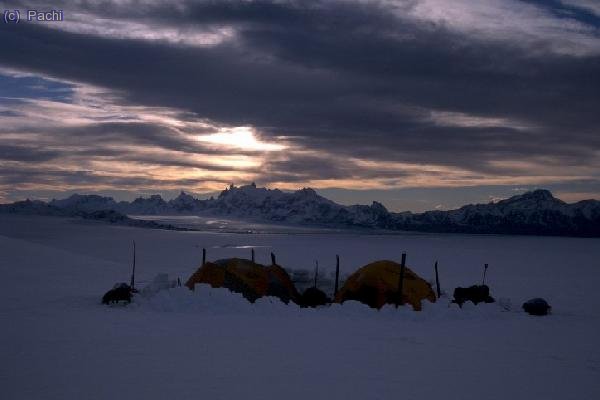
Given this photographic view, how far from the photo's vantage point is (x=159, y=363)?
1110cm

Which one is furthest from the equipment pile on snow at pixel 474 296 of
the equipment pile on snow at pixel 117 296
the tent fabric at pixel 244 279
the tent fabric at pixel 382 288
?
the equipment pile on snow at pixel 117 296

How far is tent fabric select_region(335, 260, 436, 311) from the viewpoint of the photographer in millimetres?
20578

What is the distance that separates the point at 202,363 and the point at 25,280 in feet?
55.5

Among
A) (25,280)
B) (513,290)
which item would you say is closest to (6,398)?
(25,280)

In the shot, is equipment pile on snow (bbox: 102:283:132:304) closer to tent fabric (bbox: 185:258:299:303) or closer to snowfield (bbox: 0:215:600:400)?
snowfield (bbox: 0:215:600:400)

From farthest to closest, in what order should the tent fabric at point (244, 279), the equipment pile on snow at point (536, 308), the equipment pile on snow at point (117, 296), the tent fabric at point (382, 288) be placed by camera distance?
the tent fabric at point (244, 279) → the tent fabric at point (382, 288) → the equipment pile on snow at point (536, 308) → the equipment pile on snow at point (117, 296)

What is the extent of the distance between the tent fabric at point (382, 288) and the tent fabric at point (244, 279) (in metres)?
2.38

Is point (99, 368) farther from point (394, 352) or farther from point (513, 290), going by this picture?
point (513, 290)

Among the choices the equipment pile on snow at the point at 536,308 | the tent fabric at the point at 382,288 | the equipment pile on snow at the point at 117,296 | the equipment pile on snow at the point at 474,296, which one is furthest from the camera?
the equipment pile on snow at the point at 474,296

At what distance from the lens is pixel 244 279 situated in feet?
69.9

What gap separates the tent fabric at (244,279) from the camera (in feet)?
69.4

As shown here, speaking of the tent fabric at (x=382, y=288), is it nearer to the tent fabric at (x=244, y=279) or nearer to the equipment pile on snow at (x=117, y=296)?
the tent fabric at (x=244, y=279)

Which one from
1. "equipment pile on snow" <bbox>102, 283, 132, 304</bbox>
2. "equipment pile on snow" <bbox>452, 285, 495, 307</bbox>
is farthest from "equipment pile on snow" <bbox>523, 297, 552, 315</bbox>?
"equipment pile on snow" <bbox>102, 283, 132, 304</bbox>

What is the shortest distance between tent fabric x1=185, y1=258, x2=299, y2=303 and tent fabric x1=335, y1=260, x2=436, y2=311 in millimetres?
2384
